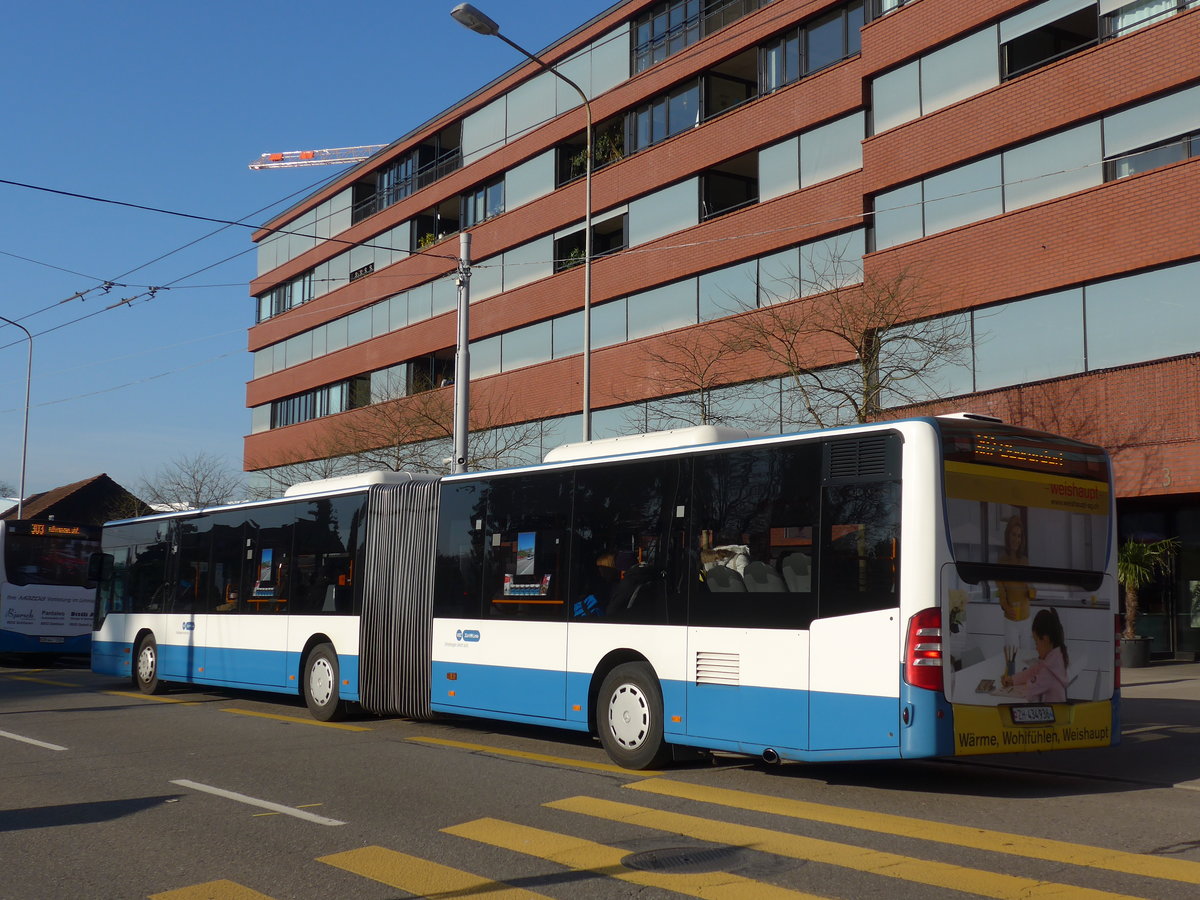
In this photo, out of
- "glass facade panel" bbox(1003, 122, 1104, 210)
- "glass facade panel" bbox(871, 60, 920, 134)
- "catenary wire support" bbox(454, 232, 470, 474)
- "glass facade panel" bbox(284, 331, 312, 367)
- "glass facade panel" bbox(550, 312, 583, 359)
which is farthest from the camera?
"glass facade panel" bbox(284, 331, 312, 367)

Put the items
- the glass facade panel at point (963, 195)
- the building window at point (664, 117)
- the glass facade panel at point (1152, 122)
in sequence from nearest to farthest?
the glass facade panel at point (1152, 122), the glass facade panel at point (963, 195), the building window at point (664, 117)

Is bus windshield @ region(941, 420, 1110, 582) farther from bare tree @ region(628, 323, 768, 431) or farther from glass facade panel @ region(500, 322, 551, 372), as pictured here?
glass facade panel @ region(500, 322, 551, 372)

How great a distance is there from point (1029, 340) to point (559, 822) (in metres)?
17.3

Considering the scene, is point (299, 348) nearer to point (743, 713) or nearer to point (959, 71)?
point (959, 71)

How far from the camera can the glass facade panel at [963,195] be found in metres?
23.4

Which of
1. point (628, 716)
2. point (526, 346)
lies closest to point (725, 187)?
point (526, 346)

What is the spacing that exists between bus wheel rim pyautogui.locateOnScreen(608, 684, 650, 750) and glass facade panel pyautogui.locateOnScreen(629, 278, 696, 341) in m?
20.1

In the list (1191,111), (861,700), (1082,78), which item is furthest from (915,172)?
(861,700)

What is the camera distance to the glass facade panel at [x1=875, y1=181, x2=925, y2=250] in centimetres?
2483

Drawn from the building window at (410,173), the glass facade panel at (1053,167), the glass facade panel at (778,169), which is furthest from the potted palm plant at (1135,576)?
the building window at (410,173)

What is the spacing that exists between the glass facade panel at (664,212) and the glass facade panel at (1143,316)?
11.8 meters

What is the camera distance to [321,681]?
1538 cm

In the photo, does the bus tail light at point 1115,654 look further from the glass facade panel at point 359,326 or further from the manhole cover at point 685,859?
the glass facade panel at point 359,326

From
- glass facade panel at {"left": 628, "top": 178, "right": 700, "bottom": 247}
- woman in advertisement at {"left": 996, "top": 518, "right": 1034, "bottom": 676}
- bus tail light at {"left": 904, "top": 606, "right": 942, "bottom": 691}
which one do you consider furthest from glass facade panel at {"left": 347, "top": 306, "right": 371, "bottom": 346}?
bus tail light at {"left": 904, "top": 606, "right": 942, "bottom": 691}
